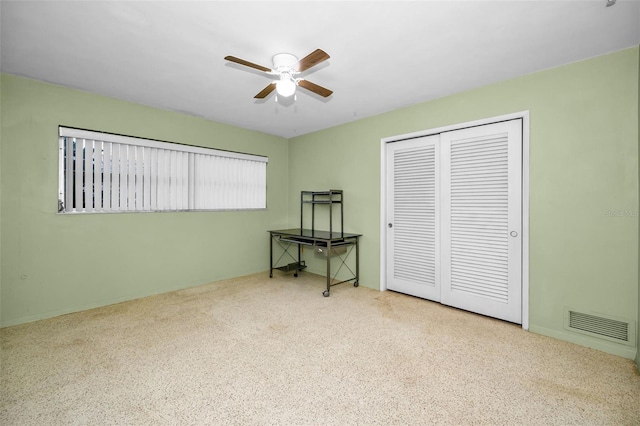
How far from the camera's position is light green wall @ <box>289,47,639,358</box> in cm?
227

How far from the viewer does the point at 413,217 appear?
12.1 feet

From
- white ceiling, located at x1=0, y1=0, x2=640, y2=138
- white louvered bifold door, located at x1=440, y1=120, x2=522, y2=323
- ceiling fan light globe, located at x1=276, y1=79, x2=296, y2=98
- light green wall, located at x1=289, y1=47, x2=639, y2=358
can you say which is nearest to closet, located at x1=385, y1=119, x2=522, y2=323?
white louvered bifold door, located at x1=440, y1=120, x2=522, y2=323

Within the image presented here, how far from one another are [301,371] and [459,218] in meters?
2.36

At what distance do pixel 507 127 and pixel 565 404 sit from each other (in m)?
2.37

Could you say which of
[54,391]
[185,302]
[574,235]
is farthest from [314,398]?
[574,235]

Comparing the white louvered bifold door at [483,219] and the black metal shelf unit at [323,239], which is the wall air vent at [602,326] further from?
the black metal shelf unit at [323,239]

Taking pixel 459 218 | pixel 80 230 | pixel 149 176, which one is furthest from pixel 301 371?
pixel 149 176

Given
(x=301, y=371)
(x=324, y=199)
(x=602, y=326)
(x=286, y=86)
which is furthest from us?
(x=324, y=199)

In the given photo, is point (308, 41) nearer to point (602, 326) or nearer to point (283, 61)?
point (283, 61)

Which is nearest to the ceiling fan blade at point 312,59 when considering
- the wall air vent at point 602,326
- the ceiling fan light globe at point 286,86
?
the ceiling fan light globe at point 286,86

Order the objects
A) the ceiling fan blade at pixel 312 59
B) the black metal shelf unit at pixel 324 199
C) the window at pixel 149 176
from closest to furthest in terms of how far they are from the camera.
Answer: the ceiling fan blade at pixel 312 59 < the window at pixel 149 176 < the black metal shelf unit at pixel 324 199

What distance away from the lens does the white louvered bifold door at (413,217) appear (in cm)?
349

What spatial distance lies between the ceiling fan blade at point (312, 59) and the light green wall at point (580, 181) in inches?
78.5

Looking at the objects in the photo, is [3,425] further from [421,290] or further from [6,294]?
[421,290]
